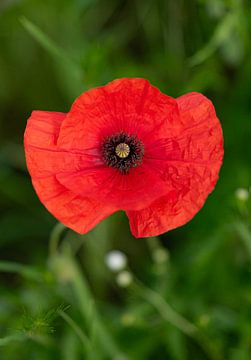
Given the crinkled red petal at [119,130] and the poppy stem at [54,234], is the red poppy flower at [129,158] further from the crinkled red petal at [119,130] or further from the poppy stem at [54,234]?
the poppy stem at [54,234]

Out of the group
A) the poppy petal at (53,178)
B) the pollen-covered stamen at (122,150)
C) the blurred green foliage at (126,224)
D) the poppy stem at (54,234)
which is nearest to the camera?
the poppy petal at (53,178)

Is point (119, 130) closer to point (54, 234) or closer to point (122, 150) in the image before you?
point (122, 150)

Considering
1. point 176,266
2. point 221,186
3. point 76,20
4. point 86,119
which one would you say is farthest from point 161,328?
point 76,20

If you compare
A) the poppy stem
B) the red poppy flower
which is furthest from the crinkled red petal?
the poppy stem

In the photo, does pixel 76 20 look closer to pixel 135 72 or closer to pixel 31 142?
pixel 135 72

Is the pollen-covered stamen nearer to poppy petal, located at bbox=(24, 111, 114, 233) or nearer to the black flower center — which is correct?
the black flower center

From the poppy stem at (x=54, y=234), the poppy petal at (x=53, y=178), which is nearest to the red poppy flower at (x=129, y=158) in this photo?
the poppy petal at (x=53, y=178)
